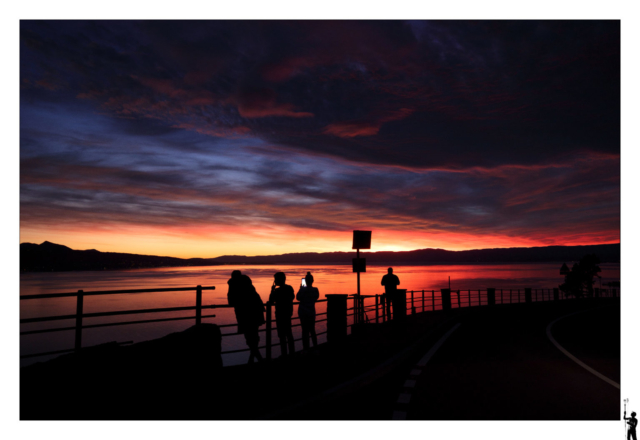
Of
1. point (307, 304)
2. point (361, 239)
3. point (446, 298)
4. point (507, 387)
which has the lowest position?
point (446, 298)

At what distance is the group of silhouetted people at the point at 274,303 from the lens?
8539 mm

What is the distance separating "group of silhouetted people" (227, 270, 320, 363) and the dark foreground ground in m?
0.67

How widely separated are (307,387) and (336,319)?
432 centimetres

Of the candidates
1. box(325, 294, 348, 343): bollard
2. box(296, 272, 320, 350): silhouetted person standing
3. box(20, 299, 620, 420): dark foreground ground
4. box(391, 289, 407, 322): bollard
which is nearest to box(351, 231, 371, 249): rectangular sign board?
box(391, 289, 407, 322): bollard

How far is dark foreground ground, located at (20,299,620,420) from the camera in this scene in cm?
564

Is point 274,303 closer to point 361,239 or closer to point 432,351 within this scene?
point 432,351

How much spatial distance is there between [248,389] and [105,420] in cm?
206

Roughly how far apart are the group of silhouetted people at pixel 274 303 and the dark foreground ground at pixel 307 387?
26.3 inches

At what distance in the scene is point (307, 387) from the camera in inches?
269

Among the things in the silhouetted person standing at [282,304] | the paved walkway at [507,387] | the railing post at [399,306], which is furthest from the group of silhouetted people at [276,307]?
the railing post at [399,306]

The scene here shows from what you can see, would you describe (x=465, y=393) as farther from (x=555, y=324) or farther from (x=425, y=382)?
(x=555, y=324)
